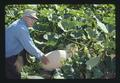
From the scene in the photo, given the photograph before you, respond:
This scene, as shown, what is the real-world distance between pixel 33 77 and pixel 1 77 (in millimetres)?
500

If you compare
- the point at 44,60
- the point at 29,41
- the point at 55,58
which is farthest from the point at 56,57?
the point at 29,41

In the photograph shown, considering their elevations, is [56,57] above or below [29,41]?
below

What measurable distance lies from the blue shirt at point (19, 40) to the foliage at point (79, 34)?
3.1 inches

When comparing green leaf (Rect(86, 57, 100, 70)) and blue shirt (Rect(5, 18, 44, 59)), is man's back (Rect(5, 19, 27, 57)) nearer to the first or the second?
blue shirt (Rect(5, 18, 44, 59))

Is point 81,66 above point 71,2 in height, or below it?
below

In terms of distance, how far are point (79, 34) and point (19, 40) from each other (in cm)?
94

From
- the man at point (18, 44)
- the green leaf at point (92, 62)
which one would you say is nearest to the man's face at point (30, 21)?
the man at point (18, 44)

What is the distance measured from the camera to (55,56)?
7.97 metres

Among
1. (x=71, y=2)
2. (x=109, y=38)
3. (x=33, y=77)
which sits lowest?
(x=33, y=77)

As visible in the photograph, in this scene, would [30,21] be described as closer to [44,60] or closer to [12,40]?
[12,40]

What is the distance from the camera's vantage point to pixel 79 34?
8.05 metres

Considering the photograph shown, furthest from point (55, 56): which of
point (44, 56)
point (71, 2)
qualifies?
point (71, 2)

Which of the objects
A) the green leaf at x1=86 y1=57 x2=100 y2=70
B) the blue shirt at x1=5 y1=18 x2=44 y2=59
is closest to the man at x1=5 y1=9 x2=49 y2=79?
the blue shirt at x1=5 y1=18 x2=44 y2=59
